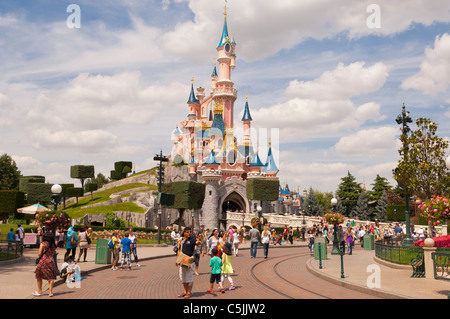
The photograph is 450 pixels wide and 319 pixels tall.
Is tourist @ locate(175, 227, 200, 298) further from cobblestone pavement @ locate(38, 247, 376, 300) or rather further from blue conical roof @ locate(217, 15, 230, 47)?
blue conical roof @ locate(217, 15, 230, 47)

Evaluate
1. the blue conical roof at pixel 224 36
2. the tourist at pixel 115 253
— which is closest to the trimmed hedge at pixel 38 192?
the blue conical roof at pixel 224 36

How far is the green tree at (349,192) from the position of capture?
248 ft

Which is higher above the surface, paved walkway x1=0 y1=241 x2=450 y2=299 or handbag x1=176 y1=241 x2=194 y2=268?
handbag x1=176 y1=241 x2=194 y2=268

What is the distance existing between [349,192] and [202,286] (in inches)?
2736

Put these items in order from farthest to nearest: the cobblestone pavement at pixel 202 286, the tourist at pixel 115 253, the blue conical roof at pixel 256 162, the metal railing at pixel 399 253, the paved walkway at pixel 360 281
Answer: the blue conical roof at pixel 256 162
the tourist at pixel 115 253
the metal railing at pixel 399 253
the cobblestone pavement at pixel 202 286
the paved walkway at pixel 360 281

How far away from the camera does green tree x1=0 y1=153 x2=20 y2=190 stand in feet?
222

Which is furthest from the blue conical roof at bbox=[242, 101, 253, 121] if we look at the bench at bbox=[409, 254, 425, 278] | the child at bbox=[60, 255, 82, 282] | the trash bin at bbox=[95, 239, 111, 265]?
the child at bbox=[60, 255, 82, 282]

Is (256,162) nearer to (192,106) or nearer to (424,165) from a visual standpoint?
(192,106)

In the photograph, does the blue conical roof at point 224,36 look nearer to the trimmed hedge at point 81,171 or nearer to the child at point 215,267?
the trimmed hedge at point 81,171

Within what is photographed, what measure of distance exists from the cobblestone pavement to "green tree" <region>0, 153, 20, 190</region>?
62.9 meters

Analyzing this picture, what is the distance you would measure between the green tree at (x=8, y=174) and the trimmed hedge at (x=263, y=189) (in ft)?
144

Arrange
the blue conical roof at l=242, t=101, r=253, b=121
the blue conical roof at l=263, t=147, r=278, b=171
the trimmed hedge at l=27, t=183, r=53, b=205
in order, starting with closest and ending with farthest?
the trimmed hedge at l=27, t=183, r=53, b=205 → the blue conical roof at l=263, t=147, r=278, b=171 → the blue conical roof at l=242, t=101, r=253, b=121
